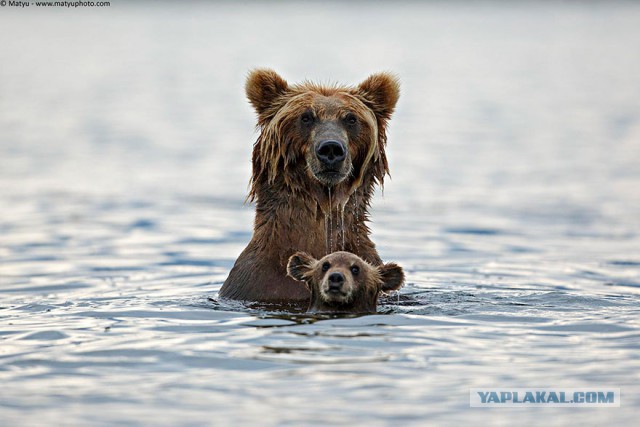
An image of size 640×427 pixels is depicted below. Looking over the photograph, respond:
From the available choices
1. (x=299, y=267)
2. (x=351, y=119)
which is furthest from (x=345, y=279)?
(x=351, y=119)

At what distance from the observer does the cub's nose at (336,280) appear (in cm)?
1054

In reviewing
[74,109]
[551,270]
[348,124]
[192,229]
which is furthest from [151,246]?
[74,109]

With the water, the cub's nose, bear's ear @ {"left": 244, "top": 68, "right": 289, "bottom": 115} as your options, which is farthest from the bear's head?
the water

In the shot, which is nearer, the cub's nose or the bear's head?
the cub's nose

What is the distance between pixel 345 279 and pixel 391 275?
75cm

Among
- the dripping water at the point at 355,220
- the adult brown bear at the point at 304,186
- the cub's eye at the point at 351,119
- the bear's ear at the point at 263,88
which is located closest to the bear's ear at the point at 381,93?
the adult brown bear at the point at 304,186

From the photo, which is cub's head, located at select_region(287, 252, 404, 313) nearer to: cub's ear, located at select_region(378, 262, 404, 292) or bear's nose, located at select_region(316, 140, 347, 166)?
cub's ear, located at select_region(378, 262, 404, 292)

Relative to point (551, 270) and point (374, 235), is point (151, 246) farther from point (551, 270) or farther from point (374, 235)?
point (551, 270)

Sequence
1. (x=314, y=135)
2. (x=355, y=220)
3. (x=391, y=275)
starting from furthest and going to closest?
(x=355, y=220) < (x=391, y=275) < (x=314, y=135)

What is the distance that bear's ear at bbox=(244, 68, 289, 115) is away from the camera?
38.5ft

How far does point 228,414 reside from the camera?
7918 mm

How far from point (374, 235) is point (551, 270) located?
416 cm

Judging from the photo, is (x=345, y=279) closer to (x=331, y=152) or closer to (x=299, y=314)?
(x=299, y=314)

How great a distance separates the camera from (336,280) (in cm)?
1055
